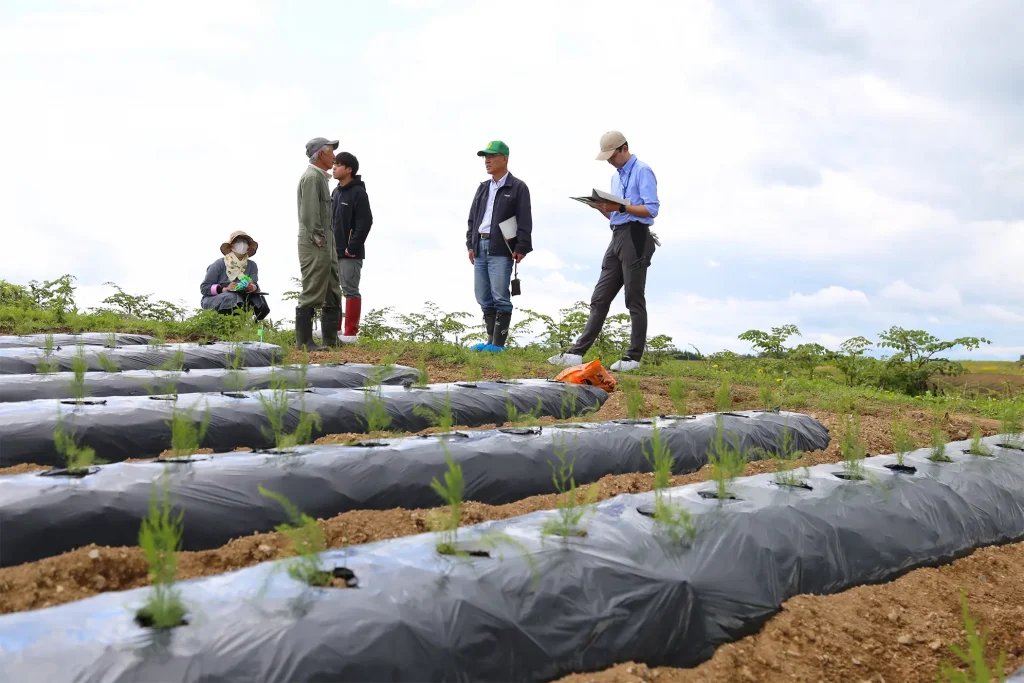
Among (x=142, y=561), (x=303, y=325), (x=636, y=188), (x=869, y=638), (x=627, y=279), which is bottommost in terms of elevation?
(x=869, y=638)

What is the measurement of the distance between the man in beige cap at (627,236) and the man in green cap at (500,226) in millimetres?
991

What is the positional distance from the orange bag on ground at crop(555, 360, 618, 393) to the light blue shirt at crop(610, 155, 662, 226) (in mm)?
1630

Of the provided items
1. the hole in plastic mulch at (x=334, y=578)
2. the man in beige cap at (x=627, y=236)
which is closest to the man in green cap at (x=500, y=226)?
the man in beige cap at (x=627, y=236)

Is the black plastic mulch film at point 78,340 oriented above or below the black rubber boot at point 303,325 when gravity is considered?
below

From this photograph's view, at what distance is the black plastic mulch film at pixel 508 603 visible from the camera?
1515mm

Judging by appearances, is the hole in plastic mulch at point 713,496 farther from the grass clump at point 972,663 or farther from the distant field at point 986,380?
the distant field at point 986,380

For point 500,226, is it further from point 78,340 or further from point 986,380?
point 986,380

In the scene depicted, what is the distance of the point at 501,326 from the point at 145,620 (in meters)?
6.32

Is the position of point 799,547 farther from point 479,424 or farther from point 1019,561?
point 479,424

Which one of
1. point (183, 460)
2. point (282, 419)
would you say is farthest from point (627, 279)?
point (183, 460)

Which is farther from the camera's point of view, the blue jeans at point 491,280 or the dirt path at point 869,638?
the blue jeans at point 491,280

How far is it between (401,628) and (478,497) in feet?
4.64

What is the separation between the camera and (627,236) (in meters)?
6.59

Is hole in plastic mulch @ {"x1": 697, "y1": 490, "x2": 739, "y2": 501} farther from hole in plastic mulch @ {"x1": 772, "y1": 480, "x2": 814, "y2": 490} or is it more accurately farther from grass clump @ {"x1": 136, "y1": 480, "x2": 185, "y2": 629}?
grass clump @ {"x1": 136, "y1": 480, "x2": 185, "y2": 629}
